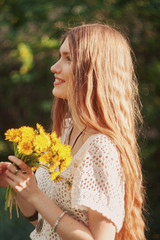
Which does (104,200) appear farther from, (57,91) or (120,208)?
(57,91)

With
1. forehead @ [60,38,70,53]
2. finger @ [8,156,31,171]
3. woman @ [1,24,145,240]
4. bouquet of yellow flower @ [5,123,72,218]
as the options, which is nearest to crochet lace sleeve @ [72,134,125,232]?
woman @ [1,24,145,240]

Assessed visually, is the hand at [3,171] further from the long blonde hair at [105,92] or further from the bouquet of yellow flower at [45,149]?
the long blonde hair at [105,92]

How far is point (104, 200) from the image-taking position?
147 cm

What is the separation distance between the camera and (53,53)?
4.97 m

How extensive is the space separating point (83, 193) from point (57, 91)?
1.94 ft

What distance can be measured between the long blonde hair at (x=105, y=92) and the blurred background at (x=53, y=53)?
5.45ft

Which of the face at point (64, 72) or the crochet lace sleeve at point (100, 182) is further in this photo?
the face at point (64, 72)

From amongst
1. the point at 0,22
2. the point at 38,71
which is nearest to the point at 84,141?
the point at 0,22

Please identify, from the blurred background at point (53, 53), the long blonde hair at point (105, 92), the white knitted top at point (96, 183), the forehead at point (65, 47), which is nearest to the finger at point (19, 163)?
the white knitted top at point (96, 183)

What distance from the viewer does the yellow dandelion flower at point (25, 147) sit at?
1.45 metres

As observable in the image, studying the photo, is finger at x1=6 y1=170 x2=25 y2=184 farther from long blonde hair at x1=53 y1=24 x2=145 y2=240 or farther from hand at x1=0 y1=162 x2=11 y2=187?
long blonde hair at x1=53 y1=24 x2=145 y2=240

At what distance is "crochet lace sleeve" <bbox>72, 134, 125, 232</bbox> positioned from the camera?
1.46 m

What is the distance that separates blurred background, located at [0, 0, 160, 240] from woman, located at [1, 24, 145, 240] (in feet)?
5.53

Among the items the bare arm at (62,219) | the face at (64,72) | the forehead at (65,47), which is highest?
the forehead at (65,47)
